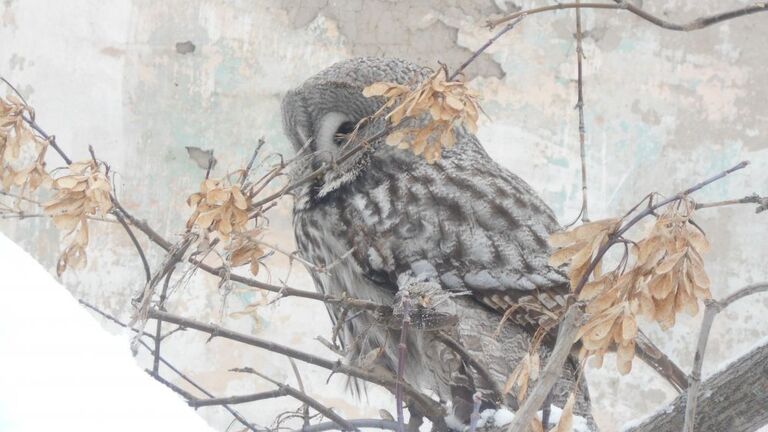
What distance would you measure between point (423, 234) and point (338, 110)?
14.2 inches

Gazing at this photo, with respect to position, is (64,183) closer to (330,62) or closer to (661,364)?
(661,364)

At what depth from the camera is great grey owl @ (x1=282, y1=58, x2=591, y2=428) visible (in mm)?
1711

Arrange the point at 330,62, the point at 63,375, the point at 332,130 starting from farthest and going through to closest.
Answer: the point at 330,62 < the point at 332,130 < the point at 63,375

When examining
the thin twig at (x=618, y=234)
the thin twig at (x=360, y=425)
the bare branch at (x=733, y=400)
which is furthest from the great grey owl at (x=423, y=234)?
the thin twig at (x=618, y=234)

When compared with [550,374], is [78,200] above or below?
above

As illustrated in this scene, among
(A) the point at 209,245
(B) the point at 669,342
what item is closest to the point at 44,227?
(B) the point at 669,342

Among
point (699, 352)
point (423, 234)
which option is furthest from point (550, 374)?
point (423, 234)

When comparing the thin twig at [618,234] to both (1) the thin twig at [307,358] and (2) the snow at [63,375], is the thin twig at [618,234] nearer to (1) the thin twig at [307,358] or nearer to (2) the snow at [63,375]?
(1) the thin twig at [307,358]

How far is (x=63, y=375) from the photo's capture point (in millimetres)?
502

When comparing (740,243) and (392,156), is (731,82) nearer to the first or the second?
(740,243)

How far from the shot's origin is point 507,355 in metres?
1.69

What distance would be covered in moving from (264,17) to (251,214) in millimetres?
2557

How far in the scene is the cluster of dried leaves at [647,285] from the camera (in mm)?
913

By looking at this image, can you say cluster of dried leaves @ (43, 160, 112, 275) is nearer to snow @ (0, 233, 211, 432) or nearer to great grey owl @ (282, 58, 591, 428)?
great grey owl @ (282, 58, 591, 428)
